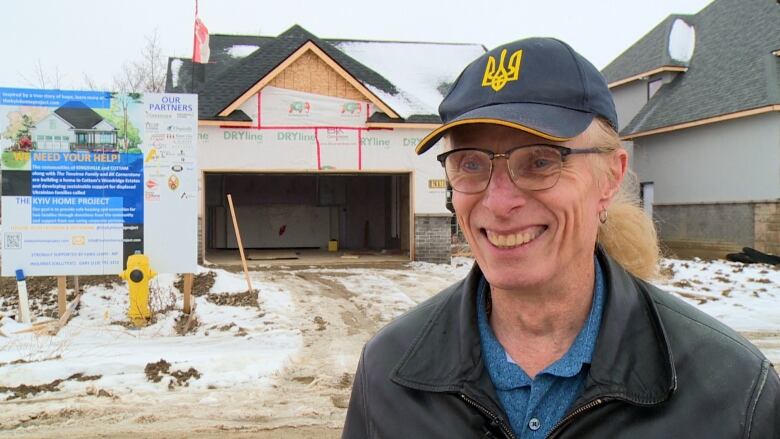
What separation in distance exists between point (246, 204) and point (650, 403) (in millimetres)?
23509

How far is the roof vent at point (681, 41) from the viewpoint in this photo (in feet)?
75.6

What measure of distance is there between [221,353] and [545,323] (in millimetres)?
5866

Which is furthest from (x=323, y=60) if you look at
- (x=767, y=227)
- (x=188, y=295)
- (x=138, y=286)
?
(x=767, y=227)

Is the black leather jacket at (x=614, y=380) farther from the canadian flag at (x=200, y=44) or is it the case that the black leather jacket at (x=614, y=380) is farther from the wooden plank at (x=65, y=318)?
the canadian flag at (x=200, y=44)

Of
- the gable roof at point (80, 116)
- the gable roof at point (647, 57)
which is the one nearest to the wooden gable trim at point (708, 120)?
the gable roof at point (647, 57)

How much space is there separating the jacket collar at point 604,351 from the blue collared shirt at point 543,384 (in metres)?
0.07

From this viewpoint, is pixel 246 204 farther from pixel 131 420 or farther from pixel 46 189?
pixel 131 420

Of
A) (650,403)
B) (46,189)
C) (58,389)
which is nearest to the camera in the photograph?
(650,403)

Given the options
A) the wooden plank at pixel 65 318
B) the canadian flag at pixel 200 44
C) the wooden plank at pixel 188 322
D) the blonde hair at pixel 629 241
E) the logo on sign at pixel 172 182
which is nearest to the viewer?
the blonde hair at pixel 629 241

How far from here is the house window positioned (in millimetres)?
23706

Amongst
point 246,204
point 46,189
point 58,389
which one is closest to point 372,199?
point 246,204

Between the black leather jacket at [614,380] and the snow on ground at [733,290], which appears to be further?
the snow on ground at [733,290]

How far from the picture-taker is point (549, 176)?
1.70m

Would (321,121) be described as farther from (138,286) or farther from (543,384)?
(543,384)
